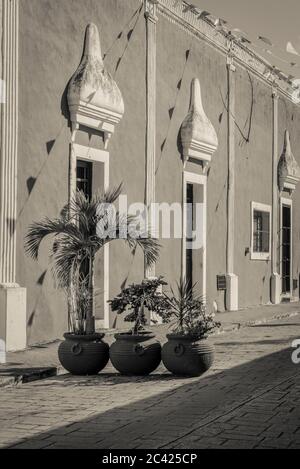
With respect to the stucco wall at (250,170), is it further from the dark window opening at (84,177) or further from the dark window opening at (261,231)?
the dark window opening at (84,177)

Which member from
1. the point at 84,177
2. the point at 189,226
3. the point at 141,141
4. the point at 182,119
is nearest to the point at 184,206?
the point at 189,226

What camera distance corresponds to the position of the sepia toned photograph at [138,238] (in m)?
7.04

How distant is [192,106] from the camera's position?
17688 millimetres

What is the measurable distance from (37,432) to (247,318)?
11.5 metres

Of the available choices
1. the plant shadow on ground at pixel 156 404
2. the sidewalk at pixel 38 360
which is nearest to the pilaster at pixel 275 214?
the sidewalk at pixel 38 360

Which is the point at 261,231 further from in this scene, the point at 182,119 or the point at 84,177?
the point at 84,177

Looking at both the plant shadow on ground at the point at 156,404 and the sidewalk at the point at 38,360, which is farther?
the sidewalk at the point at 38,360

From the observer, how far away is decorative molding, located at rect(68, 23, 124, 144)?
13.0 m

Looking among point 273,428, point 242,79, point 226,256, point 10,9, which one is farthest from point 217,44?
point 273,428

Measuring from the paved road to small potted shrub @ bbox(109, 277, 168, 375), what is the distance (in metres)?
Result: 0.19

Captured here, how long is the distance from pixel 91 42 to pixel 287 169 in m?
11.6

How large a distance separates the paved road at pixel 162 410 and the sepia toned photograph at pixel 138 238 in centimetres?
3

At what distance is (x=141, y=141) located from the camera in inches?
606
